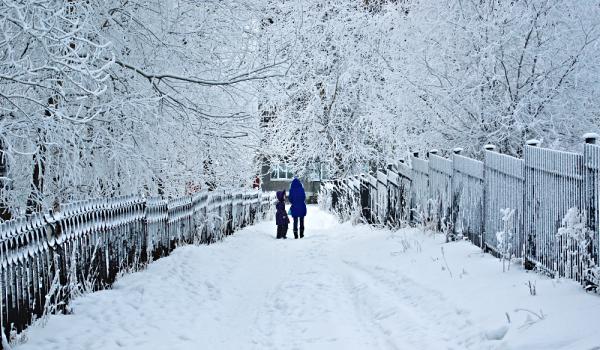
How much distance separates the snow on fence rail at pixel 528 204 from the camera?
287 inches

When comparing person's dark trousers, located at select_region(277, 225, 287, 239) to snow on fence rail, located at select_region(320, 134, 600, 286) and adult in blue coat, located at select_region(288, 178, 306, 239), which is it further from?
snow on fence rail, located at select_region(320, 134, 600, 286)

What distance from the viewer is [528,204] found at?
29.5 ft

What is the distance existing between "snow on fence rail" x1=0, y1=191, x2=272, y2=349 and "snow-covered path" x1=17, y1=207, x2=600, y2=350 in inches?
9.2

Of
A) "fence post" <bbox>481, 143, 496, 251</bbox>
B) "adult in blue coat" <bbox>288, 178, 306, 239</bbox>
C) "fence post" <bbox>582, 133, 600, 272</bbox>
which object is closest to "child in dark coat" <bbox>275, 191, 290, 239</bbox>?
"adult in blue coat" <bbox>288, 178, 306, 239</bbox>

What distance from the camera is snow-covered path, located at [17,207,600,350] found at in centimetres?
661

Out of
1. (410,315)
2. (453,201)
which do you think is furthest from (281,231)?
(410,315)

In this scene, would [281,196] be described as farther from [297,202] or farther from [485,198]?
[485,198]

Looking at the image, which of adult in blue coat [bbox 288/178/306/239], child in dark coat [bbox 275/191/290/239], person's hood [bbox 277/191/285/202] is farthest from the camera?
adult in blue coat [bbox 288/178/306/239]

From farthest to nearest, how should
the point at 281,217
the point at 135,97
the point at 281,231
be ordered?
1. the point at 281,231
2. the point at 281,217
3. the point at 135,97

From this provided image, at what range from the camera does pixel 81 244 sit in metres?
8.73

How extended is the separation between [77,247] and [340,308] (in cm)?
313

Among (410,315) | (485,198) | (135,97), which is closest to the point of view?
(410,315)

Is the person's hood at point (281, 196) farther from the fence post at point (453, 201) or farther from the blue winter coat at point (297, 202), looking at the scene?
the fence post at point (453, 201)

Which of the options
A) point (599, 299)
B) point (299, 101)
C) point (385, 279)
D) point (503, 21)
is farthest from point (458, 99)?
point (299, 101)
